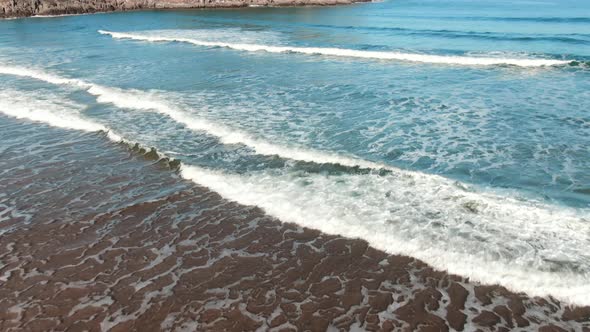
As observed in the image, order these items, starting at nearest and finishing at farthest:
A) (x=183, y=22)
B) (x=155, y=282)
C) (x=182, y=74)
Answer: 1. (x=155, y=282)
2. (x=182, y=74)
3. (x=183, y=22)

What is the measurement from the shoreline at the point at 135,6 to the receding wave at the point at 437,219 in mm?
80393

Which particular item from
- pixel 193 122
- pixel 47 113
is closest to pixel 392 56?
pixel 193 122

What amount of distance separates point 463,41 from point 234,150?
89.9 ft

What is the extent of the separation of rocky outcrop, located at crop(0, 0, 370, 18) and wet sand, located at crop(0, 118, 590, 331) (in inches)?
3161

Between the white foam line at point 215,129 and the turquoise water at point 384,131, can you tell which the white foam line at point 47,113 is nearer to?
the turquoise water at point 384,131

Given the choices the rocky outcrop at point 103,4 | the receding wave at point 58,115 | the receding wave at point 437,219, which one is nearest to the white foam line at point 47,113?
the receding wave at point 58,115

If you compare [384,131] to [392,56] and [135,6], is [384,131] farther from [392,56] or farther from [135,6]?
[135,6]

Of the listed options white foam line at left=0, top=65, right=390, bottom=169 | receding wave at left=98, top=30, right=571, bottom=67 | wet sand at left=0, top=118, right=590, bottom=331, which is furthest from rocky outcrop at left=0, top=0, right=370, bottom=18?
wet sand at left=0, top=118, right=590, bottom=331

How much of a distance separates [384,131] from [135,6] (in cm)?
8420

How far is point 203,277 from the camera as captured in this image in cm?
641

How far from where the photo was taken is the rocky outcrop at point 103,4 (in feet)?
243

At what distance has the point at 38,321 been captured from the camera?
550 cm


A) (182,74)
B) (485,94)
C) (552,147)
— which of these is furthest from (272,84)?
(552,147)

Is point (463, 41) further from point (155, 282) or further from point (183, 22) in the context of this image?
point (183, 22)
